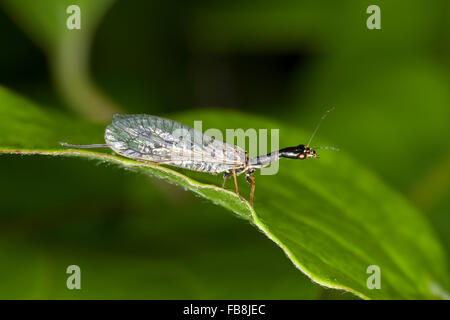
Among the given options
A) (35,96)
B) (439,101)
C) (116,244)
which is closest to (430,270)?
(116,244)

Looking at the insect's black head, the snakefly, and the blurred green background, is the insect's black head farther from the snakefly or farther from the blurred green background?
the blurred green background

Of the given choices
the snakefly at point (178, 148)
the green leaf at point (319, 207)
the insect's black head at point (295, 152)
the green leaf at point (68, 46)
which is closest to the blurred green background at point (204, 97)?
the green leaf at point (68, 46)

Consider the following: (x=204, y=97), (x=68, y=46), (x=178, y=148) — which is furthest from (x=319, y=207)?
(x=204, y=97)

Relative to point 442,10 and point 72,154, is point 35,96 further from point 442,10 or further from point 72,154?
point 442,10

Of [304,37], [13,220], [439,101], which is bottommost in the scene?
[13,220]

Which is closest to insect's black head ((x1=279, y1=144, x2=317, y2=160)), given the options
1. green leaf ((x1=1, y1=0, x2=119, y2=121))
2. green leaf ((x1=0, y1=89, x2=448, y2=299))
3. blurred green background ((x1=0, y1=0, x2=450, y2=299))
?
green leaf ((x1=0, y1=89, x2=448, y2=299))
